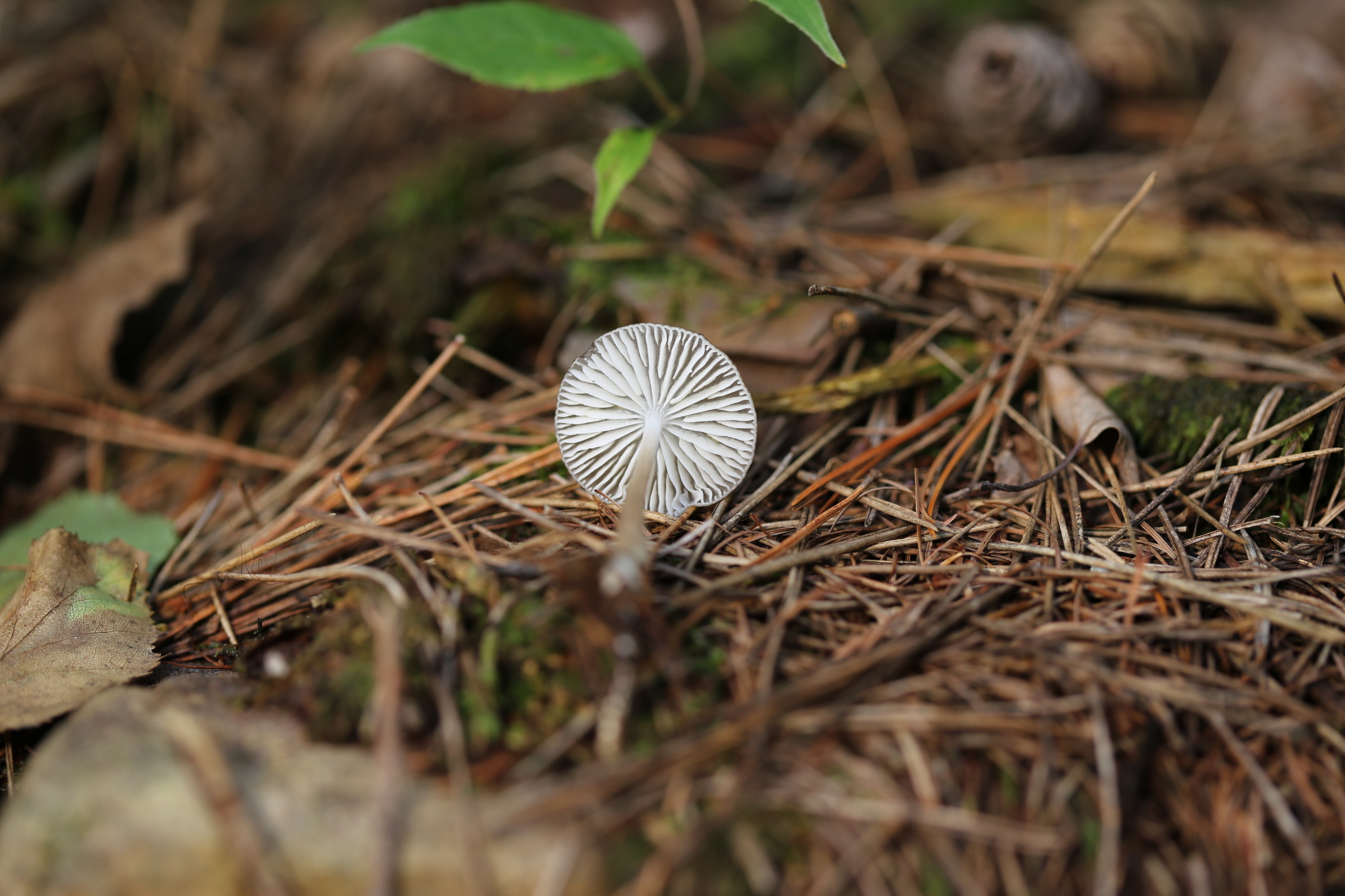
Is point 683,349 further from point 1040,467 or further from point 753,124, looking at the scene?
point 753,124

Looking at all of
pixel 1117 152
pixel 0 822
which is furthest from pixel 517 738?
pixel 1117 152

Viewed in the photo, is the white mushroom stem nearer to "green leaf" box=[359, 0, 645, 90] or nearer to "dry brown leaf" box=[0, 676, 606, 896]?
"dry brown leaf" box=[0, 676, 606, 896]

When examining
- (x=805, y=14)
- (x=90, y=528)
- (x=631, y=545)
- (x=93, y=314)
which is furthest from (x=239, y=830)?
(x=93, y=314)

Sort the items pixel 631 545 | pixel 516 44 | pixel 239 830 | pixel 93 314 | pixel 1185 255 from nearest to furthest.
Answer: pixel 239 830 → pixel 631 545 → pixel 516 44 → pixel 1185 255 → pixel 93 314

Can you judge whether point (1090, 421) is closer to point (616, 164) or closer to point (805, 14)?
point (805, 14)

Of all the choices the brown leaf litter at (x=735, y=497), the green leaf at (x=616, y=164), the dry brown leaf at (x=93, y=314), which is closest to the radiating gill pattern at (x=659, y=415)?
the brown leaf litter at (x=735, y=497)

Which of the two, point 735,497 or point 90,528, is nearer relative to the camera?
point 735,497

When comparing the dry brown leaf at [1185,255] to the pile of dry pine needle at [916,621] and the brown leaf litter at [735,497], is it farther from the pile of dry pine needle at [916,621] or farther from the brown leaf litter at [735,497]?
the pile of dry pine needle at [916,621]
